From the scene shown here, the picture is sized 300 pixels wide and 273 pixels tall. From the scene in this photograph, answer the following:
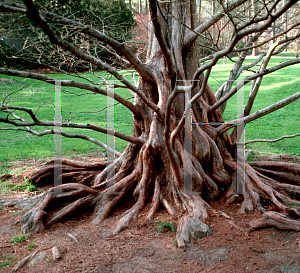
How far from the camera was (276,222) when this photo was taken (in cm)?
451

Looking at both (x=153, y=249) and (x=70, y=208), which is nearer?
(x=153, y=249)

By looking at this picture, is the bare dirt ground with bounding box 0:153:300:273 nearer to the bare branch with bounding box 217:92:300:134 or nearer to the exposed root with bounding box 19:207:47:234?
the exposed root with bounding box 19:207:47:234

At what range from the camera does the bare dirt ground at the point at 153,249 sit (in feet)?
12.4

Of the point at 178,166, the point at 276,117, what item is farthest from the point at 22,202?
the point at 276,117

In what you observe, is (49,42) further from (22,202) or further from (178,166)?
(178,166)

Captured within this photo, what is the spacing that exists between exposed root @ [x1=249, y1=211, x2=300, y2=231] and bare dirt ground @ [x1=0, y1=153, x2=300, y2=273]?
8cm

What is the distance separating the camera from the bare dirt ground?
3789 mm

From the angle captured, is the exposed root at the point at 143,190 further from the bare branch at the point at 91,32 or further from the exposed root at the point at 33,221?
the bare branch at the point at 91,32

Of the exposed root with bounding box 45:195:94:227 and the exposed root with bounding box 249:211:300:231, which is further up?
the exposed root with bounding box 249:211:300:231

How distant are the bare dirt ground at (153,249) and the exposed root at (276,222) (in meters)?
0.08

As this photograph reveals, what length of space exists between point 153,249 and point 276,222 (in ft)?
6.15

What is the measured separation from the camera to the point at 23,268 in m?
3.91

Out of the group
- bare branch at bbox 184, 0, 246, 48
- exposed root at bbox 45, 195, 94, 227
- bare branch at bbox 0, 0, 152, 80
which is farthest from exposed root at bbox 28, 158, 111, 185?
bare branch at bbox 184, 0, 246, 48

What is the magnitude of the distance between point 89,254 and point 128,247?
0.54 metres
